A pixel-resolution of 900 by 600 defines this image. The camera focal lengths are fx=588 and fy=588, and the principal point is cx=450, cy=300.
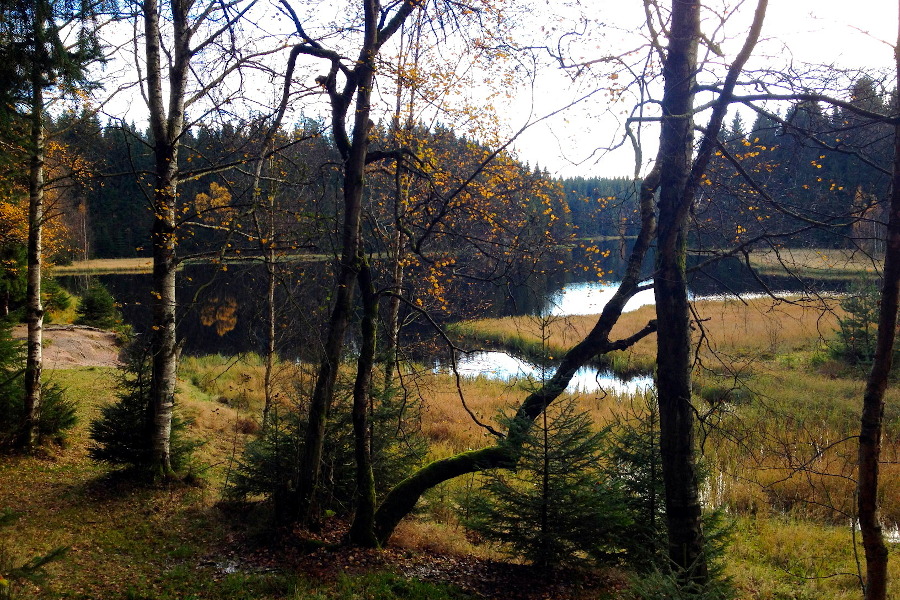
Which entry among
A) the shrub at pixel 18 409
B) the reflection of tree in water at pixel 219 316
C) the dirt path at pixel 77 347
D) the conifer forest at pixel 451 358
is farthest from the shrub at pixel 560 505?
the reflection of tree in water at pixel 219 316

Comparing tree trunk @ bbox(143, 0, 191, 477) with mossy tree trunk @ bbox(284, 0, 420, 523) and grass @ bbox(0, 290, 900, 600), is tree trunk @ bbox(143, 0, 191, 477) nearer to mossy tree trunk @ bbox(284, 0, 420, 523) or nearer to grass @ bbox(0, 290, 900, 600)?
grass @ bbox(0, 290, 900, 600)

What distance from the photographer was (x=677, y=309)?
4.84m

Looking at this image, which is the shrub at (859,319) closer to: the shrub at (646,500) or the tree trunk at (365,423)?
the shrub at (646,500)

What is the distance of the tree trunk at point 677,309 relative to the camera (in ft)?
15.5

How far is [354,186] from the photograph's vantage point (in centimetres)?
652

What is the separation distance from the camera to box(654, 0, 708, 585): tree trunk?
4.73m

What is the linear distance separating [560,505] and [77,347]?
1692cm

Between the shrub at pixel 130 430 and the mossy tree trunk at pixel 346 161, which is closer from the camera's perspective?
the mossy tree trunk at pixel 346 161

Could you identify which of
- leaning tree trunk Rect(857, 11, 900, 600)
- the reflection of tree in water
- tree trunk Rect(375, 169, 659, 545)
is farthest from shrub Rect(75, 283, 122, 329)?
leaning tree trunk Rect(857, 11, 900, 600)

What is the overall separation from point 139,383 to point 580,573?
6324 millimetres

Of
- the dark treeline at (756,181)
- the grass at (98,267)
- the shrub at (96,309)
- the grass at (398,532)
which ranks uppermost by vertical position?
the dark treeline at (756,181)

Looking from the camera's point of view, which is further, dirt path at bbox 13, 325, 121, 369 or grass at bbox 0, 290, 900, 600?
dirt path at bbox 13, 325, 121, 369

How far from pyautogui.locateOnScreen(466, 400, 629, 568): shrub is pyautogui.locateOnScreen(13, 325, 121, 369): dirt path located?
1262 centimetres

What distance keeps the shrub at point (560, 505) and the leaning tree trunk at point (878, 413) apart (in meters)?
2.18
